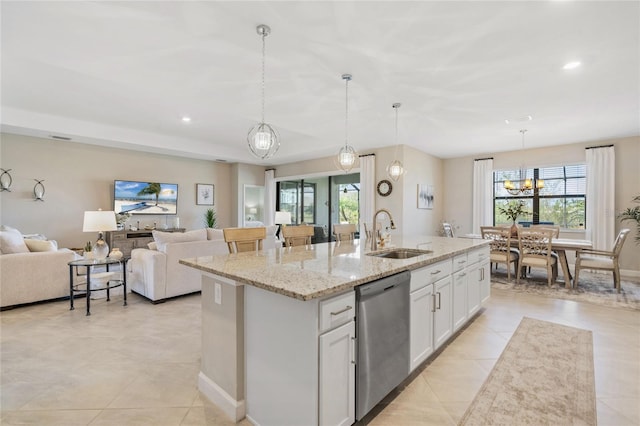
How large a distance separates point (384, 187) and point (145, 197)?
215 inches

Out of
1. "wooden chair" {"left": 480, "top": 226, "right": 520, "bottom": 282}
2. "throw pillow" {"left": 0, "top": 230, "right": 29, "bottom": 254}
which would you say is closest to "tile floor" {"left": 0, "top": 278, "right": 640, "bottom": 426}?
"throw pillow" {"left": 0, "top": 230, "right": 29, "bottom": 254}

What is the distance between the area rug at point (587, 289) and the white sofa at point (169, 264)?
179 inches

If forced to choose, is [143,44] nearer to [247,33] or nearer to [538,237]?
[247,33]

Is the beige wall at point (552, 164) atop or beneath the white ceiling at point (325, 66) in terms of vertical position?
beneath

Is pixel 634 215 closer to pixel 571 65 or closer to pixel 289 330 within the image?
pixel 571 65

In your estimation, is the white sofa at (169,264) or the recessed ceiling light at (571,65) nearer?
the recessed ceiling light at (571,65)

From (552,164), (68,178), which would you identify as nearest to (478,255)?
(552,164)

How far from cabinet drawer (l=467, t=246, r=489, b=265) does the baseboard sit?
2.47 metres

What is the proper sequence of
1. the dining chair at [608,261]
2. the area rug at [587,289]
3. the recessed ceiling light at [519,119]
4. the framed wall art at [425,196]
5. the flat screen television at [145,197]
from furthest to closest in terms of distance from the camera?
the framed wall art at [425,196] → the flat screen television at [145,197] → the recessed ceiling light at [519,119] → the dining chair at [608,261] → the area rug at [587,289]

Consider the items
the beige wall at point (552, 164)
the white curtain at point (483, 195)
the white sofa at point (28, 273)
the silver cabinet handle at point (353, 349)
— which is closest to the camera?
the silver cabinet handle at point (353, 349)

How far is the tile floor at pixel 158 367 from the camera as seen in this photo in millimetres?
1860

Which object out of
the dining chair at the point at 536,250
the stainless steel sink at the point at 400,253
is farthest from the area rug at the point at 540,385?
the dining chair at the point at 536,250

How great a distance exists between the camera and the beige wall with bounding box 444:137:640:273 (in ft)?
18.7

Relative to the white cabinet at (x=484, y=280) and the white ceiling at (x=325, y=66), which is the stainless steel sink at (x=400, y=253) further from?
the white ceiling at (x=325, y=66)
